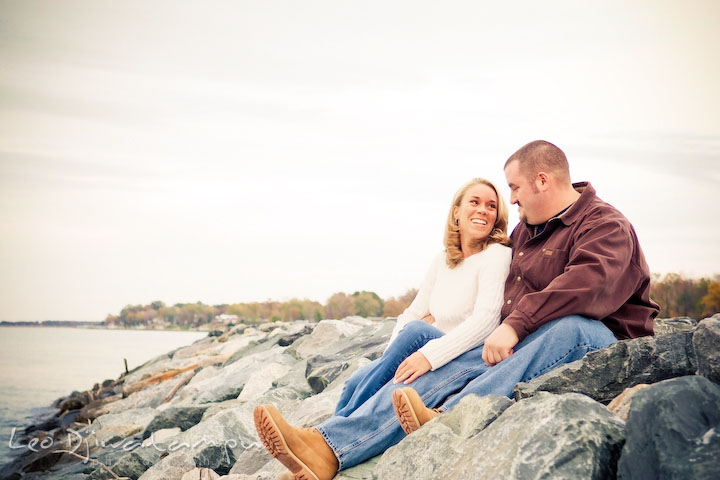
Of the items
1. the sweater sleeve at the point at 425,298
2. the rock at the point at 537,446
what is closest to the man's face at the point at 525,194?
the sweater sleeve at the point at 425,298

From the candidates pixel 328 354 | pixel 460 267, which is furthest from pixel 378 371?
pixel 328 354

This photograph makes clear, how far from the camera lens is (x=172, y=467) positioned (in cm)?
429

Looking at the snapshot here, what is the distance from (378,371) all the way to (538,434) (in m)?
1.44

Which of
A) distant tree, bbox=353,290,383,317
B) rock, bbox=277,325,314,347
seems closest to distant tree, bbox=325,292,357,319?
distant tree, bbox=353,290,383,317

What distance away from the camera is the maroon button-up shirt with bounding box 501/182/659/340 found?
280 centimetres

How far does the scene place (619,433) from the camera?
76.6 inches

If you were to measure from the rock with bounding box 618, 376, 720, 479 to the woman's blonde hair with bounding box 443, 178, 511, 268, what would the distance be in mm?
1915

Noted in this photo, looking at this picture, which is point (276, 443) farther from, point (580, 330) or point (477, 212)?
point (477, 212)

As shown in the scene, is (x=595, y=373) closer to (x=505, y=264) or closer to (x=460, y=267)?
(x=505, y=264)

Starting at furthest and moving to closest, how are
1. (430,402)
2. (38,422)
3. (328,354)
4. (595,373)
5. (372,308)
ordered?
(372,308)
(38,422)
(328,354)
(430,402)
(595,373)

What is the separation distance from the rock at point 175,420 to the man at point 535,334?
12.4ft

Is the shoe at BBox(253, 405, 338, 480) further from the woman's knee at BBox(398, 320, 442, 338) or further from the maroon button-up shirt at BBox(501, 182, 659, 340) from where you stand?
the maroon button-up shirt at BBox(501, 182, 659, 340)

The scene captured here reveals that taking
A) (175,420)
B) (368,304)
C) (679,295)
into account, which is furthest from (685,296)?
(175,420)

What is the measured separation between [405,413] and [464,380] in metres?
0.51
